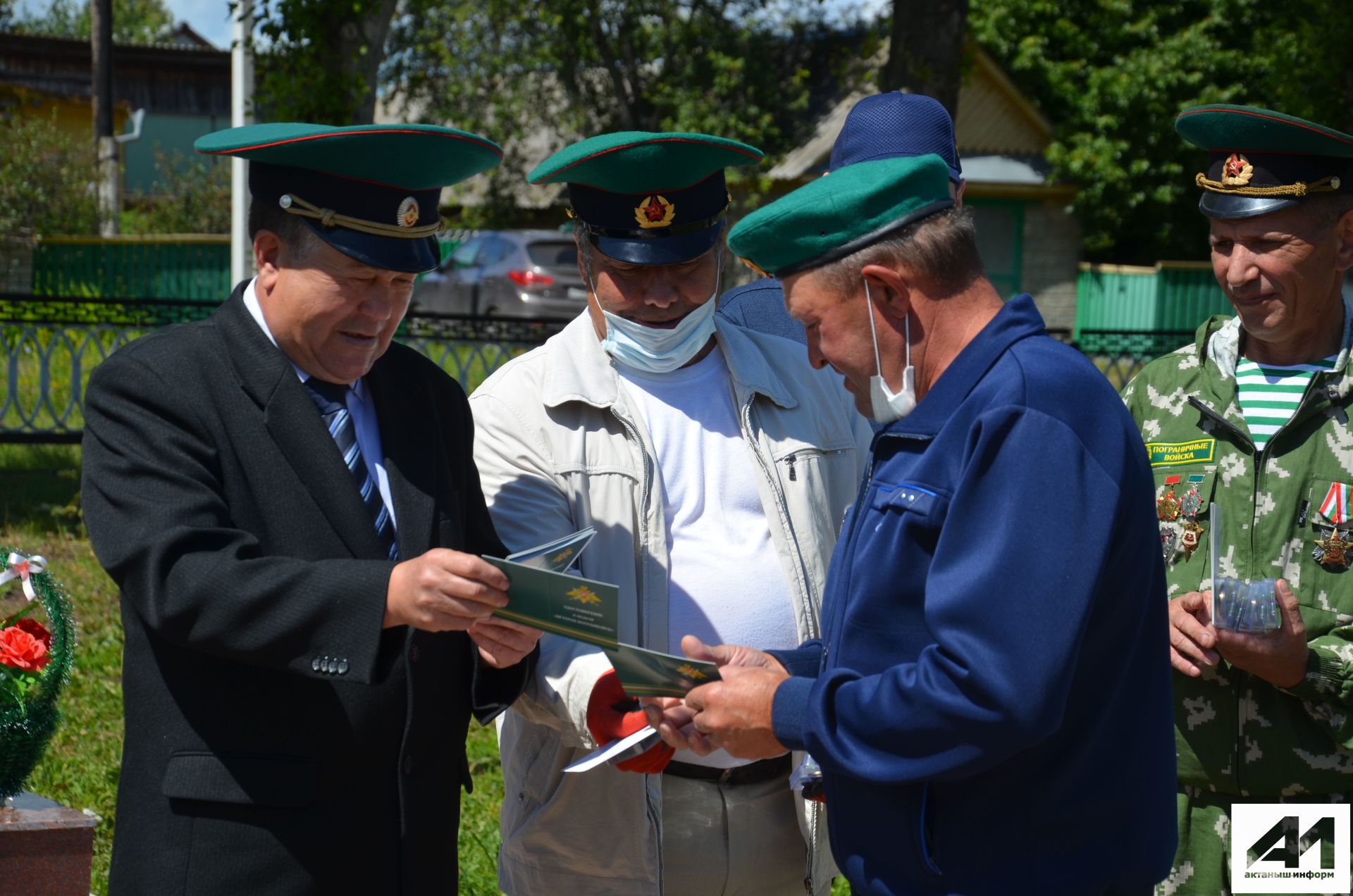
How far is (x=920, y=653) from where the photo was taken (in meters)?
2.05

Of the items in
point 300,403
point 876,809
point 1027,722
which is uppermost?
point 300,403

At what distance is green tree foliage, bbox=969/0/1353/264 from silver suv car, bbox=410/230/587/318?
969 centimetres

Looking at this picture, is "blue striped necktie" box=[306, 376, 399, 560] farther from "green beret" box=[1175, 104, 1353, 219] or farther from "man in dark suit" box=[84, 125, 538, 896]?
"green beret" box=[1175, 104, 1353, 219]

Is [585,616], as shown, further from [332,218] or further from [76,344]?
[76,344]

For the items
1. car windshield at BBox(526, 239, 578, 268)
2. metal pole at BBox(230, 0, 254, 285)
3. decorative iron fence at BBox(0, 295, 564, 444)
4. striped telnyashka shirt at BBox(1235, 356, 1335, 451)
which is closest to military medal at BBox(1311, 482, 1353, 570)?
striped telnyashka shirt at BBox(1235, 356, 1335, 451)

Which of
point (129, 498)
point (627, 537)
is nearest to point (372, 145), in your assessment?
point (129, 498)

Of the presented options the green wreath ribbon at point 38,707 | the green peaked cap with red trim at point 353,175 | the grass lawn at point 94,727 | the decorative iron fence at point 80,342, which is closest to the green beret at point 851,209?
the green peaked cap with red trim at point 353,175

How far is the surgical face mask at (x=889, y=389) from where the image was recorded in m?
2.17

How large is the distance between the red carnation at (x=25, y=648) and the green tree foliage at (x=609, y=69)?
18717 millimetres

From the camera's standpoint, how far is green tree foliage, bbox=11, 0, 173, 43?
2098 inches

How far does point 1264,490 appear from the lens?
10.5 ft

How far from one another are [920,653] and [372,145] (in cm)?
127

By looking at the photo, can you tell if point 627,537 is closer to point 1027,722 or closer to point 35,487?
point 1027,722

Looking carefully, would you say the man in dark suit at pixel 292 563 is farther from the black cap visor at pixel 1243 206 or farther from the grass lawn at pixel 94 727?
the black cap visor at pixel 1243 206
